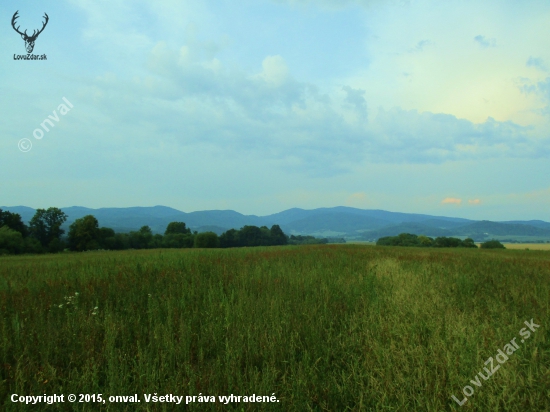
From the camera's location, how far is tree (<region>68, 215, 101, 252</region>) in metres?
40.4

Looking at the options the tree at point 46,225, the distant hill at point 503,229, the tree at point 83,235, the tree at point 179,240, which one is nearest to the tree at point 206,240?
the tree at point 179,240

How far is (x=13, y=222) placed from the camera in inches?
1602

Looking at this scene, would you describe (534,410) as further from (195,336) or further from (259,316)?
(195,336)

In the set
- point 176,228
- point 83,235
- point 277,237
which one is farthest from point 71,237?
point 277,237

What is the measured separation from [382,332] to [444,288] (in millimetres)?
3741

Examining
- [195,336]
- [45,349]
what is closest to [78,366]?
[45,349]

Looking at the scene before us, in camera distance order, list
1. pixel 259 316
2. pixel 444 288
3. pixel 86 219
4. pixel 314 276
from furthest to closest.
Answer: pixel 86 219 → pixel 314 276 → pixel 444 288 → pixel 259 316

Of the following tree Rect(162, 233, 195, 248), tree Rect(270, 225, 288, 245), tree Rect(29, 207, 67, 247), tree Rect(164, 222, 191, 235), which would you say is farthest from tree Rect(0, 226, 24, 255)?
tree Rect(270, 225, 288, 245)

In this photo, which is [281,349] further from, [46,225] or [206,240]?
[46,225]

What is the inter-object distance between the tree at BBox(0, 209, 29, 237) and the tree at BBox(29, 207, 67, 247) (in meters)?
1.09

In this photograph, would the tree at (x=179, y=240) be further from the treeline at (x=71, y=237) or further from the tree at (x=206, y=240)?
the tree at (x=206, y=240)

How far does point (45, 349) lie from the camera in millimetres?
3504

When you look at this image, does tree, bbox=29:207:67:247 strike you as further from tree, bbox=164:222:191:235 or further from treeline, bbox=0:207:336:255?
tree, bbox=164:222:191:235

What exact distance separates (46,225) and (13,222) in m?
3.97
